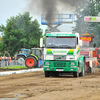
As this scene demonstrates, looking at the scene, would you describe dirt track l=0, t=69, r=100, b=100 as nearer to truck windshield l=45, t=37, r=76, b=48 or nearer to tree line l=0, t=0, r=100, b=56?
truck windshield l=45, t=37, r=76, b=48

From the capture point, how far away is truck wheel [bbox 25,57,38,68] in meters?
32.3

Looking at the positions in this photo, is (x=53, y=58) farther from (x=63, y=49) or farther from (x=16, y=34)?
(x=16, y=34)

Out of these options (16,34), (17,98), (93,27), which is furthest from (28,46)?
(17,98)

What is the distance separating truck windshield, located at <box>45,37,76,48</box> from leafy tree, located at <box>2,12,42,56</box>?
4100 cm

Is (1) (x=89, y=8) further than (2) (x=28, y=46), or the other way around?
(1) (x=89, y=8)

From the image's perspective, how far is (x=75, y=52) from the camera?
17969mm

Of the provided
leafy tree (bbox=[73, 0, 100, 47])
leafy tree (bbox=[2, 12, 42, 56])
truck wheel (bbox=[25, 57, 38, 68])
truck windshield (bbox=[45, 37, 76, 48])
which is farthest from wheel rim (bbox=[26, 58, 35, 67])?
leafy tree (bbox=[73, 0, 100, 47])

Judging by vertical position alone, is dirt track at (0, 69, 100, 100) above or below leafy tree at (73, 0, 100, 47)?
below

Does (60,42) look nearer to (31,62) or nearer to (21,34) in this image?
(31,62)

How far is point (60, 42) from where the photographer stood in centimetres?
1819

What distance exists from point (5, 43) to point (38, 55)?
96.0 ft

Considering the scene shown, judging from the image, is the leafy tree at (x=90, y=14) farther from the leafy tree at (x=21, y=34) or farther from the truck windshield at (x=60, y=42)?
the truck windshield at (x=60, y=42)

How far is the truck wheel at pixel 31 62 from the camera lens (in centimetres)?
3234

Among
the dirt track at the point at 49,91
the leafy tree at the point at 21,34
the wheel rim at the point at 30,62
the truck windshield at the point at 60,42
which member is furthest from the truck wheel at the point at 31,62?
Answer: the leafy tree at the point at 21,34
